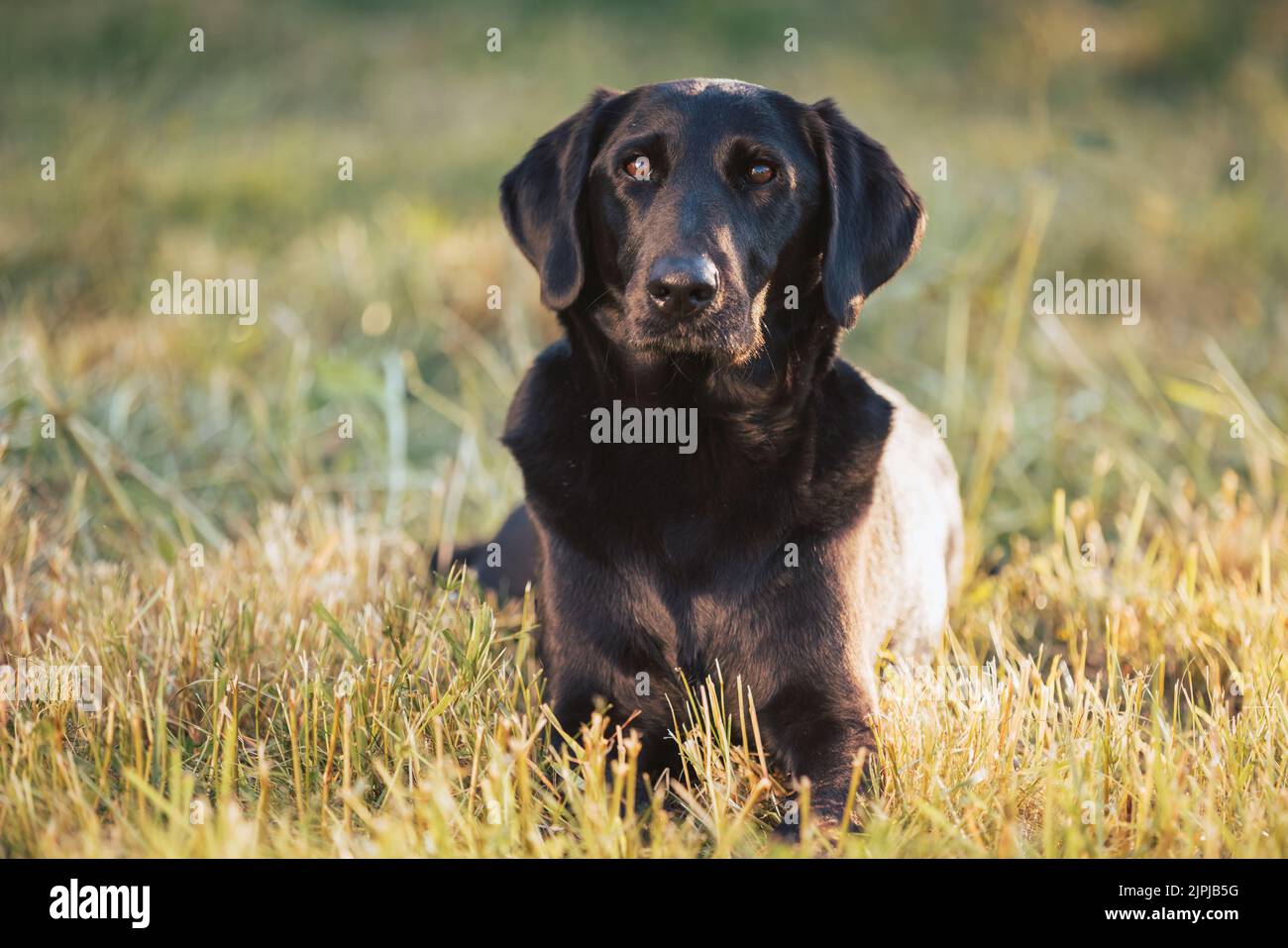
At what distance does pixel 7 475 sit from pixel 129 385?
0.95 metres

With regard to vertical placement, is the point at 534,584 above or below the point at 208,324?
below

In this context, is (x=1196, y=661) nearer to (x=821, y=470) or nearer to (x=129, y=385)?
(x=821, y=470)

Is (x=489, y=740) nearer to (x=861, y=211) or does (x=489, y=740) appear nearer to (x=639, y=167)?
(x=639, y=167)

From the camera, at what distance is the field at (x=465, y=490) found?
2312 mm

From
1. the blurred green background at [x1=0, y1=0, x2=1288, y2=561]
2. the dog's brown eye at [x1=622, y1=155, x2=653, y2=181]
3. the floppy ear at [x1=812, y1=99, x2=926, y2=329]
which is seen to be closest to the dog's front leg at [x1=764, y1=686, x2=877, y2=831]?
the floppy ear at [x1=812, y1=99, x2=926, y2=329]

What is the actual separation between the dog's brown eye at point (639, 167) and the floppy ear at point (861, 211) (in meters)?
0.42

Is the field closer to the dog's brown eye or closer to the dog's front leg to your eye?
the dog's front leg

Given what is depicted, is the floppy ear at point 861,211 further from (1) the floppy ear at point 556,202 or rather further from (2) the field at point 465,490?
(2) the field at point 465,490

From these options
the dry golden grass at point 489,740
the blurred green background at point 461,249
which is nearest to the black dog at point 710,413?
the dry golden grass at point 489,740

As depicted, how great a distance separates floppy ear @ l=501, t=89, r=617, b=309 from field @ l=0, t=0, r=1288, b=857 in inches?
30.6

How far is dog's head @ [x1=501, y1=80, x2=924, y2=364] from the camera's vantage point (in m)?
2.57

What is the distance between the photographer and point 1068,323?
6727mm

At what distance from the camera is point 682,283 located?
2.46 meters
